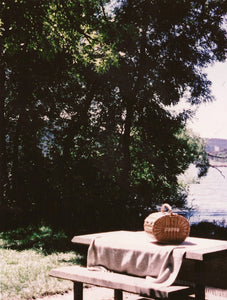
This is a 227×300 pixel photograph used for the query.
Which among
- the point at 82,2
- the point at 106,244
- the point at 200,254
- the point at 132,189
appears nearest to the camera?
the point at 200,254

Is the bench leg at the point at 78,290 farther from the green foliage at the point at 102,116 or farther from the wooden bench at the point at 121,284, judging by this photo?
the green foliage at the point at 102,116

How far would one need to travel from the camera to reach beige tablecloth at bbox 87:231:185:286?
4.10m

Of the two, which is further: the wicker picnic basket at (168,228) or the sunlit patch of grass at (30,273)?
the sunlit patch of grass at (30,273)

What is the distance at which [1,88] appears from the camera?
1567 centimetres

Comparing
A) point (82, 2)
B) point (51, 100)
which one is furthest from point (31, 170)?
point (82, 2)

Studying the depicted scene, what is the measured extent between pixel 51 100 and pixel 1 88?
6.37ft

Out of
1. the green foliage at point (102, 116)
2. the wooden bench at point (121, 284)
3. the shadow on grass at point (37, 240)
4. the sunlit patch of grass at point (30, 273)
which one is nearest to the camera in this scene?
the wooden bench at point (121, 284)

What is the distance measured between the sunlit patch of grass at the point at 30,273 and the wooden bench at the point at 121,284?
142 cm

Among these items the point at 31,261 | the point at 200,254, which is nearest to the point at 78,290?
the point at 200,254

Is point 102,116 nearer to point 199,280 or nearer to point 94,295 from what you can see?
point 94,295

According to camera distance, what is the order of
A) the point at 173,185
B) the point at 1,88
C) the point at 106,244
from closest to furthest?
the point at 106,244, the point at 1,88, the point at 173,185

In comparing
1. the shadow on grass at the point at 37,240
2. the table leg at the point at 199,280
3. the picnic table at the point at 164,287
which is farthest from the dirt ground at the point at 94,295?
the shadow on grass at the point at 37,240

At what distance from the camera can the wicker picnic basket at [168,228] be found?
453 cm

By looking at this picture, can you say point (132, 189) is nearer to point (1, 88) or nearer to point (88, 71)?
point (88, 71)
